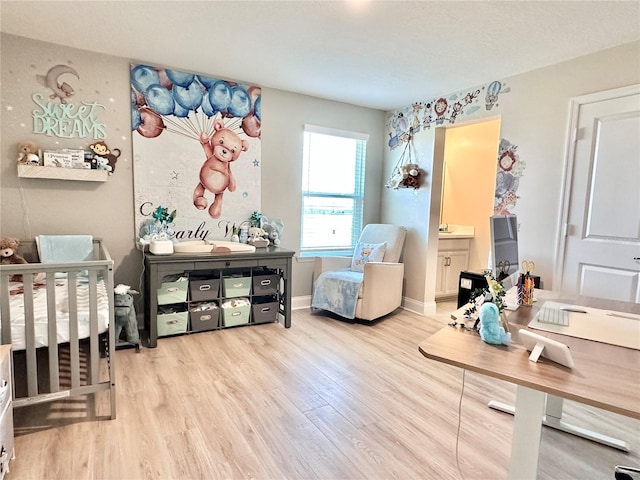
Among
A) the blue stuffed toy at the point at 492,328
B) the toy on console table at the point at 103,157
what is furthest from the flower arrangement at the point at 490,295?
the toy on console table at the point at 103,157

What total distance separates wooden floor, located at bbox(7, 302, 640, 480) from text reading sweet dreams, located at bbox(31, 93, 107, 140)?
1802mm

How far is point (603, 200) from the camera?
2625 mm

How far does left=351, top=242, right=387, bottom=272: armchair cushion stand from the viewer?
3965 millimetres

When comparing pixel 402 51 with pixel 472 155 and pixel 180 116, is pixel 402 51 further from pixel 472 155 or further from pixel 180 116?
pixel 472 155

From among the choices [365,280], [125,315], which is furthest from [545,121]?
[125,315]

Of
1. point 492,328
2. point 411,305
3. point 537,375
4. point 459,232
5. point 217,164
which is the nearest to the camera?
point 537,375

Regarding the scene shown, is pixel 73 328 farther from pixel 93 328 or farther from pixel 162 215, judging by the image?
pixel 162 215

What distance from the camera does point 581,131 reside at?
2725mm

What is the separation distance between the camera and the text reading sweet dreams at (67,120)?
2.81m

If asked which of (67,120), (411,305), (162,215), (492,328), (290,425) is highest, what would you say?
(67,120)

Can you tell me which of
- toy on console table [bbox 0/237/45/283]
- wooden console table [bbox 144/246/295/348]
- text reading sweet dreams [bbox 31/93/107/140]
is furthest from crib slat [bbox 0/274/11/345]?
text reading sweet dreams [bbox 31/93/107/140]

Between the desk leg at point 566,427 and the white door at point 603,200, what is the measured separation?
1086mm

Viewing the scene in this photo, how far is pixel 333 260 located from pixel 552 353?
296 cm

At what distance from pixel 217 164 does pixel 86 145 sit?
107cm
